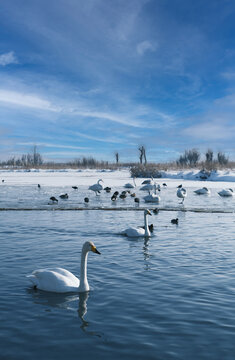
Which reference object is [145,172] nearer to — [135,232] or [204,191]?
[204,191]

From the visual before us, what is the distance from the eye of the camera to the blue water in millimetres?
5016

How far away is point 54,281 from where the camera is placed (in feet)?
22.9

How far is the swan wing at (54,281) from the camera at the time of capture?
6.98 metres

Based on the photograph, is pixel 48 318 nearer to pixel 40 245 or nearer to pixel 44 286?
pixel 44 286

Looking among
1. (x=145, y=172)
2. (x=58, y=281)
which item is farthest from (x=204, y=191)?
(x=145, y=172)

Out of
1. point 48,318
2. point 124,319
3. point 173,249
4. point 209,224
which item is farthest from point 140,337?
point 209,224

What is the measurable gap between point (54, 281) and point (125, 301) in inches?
52.7

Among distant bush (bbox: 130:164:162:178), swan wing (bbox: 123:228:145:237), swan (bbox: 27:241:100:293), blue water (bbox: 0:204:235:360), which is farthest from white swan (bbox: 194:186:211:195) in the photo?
distant bush (bbox: 130:164:162:178)

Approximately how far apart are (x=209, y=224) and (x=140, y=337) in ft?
33.9

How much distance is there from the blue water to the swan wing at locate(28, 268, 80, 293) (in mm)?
138

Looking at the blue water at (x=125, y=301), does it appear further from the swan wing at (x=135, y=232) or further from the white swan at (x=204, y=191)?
the white swan at (x=204, y=191)

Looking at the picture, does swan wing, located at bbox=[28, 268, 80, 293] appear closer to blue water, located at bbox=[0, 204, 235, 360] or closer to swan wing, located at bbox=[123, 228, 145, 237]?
blue water, located at bbox=[0, 204, 235, 360]

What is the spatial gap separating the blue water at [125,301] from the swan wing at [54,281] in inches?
5.4

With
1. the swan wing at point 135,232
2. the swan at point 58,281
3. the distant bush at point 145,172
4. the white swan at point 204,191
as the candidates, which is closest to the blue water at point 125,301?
the swan at point 58,281
